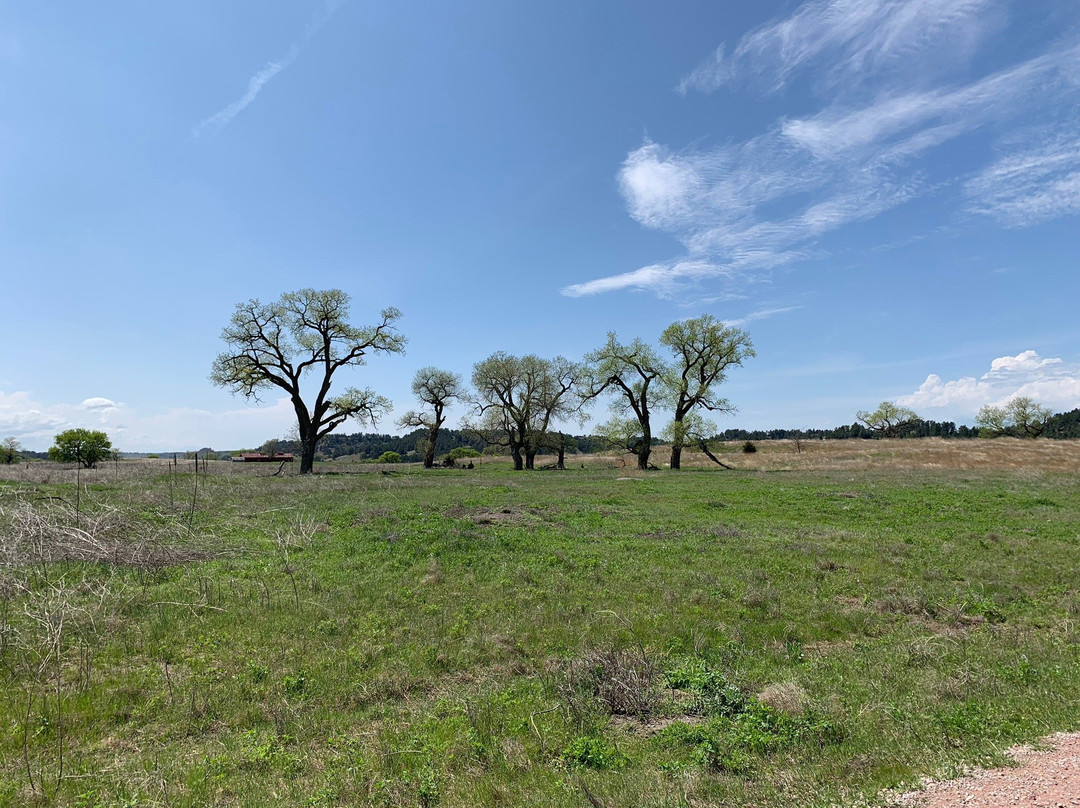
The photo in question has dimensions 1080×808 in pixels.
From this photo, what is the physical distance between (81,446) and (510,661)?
6703 cm

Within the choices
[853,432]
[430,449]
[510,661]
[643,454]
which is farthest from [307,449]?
[853,432]

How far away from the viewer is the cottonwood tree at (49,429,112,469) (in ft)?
177

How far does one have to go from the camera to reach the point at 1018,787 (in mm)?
4035

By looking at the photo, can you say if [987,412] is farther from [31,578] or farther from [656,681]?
[31,578]

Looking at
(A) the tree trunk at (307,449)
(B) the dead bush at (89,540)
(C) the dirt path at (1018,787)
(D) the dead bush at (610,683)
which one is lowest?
(D) the dead bush at (610,683)

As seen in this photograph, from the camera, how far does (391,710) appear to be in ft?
22.0

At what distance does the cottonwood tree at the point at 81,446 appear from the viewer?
5384 cm

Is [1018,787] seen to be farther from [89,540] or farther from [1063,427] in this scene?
[1063,427]

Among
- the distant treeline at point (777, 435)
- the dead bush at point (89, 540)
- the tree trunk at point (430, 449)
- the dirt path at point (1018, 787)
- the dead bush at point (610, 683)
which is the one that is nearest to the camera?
the dirt path at point (1018, 787)

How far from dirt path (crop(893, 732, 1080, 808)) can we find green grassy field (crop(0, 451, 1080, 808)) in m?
0.22

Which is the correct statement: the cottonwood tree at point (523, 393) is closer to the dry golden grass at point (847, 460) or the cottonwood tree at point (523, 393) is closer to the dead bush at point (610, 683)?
the dry golden grass at point (847, 460)

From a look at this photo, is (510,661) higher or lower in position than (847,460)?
lower

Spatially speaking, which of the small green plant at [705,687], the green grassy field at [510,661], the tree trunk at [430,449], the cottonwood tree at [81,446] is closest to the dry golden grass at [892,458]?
the tree trunk at [430,449]

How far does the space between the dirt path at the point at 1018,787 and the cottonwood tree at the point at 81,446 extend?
225 ft
